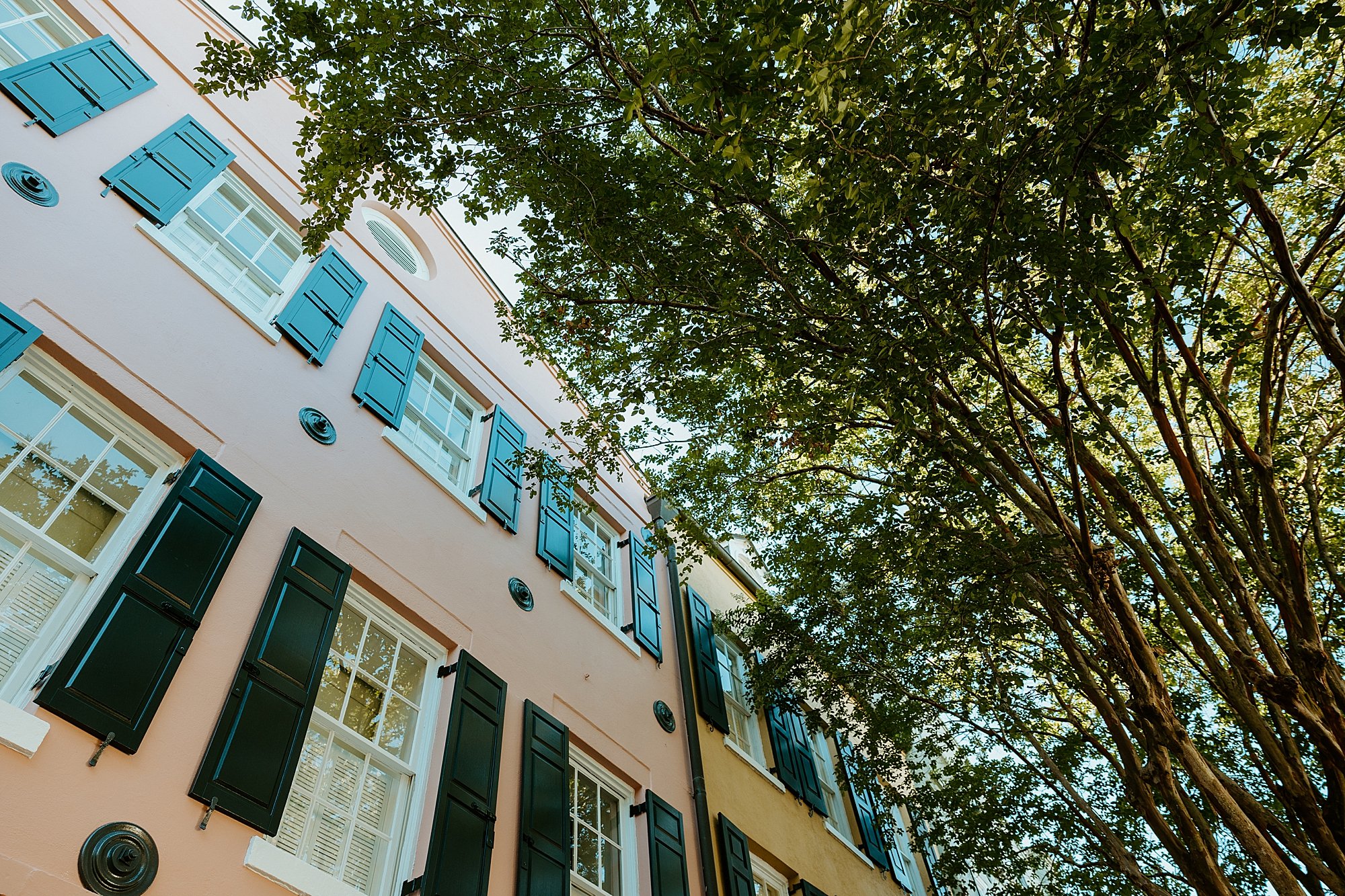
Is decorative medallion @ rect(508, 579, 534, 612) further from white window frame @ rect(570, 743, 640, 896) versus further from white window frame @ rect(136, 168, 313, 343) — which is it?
white window frame @ rect(136, 168, 313, 343)

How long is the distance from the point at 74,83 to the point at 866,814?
1206 centimetres

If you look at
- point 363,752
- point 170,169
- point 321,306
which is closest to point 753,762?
point 363,752

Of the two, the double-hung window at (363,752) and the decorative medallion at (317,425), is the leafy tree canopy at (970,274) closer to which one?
→ the decorative medallion at (317,425)

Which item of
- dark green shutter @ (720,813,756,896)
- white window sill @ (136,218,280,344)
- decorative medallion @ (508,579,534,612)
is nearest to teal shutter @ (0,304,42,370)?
white window sill @ (136,218,280,344)

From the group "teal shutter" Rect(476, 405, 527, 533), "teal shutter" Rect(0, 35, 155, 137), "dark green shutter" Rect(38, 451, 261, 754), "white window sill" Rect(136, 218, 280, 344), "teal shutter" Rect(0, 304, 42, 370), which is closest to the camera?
"dark green shutter" Rect(38, 451, 261, 754)

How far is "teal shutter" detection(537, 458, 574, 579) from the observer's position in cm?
883

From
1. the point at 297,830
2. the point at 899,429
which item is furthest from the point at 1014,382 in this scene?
the point at 297,830

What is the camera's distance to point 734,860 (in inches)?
327

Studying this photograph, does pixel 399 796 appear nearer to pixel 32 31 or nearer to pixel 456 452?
pixel 456 452

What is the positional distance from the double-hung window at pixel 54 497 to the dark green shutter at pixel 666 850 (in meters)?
4.68

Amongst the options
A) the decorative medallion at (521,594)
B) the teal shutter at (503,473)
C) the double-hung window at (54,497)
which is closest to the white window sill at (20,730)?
the double-hung window at (54,497)

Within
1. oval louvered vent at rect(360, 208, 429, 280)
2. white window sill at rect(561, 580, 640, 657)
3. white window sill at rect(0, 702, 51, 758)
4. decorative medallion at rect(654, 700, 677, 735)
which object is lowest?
white window sill at rect(0, 702, 51, 758)

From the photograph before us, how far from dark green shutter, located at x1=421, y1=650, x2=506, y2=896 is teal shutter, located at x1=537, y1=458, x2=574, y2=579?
83.3 inches

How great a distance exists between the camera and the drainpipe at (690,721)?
790 cm
